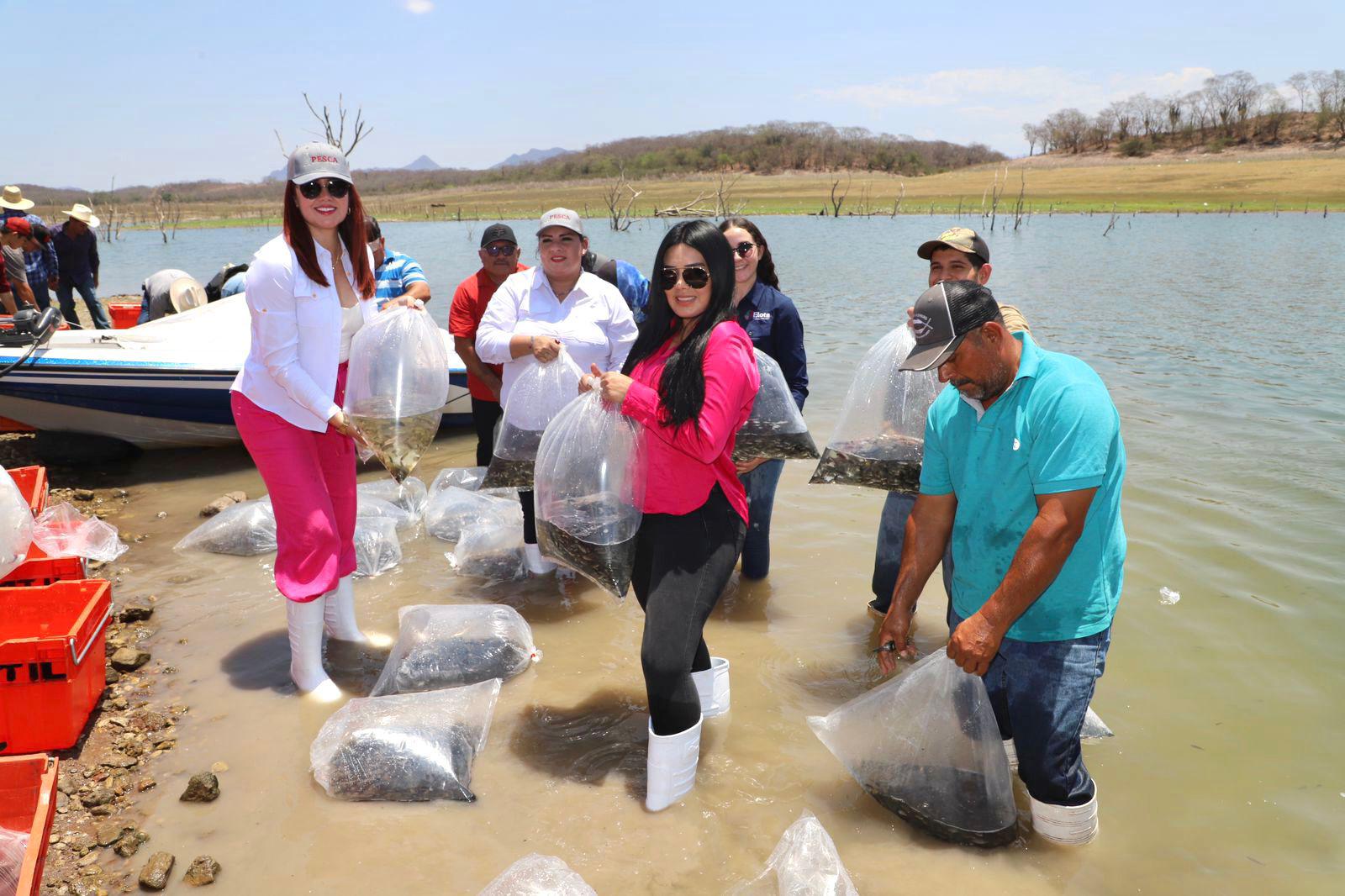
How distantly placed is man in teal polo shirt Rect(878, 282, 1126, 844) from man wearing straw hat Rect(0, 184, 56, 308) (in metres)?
10.6

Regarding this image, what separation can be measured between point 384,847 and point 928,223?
49.3 meters

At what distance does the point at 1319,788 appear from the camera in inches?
122

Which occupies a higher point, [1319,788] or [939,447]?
[939,447]

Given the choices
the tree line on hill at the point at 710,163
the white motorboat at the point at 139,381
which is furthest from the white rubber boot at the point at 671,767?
the tree line on hill at the point at 710,163

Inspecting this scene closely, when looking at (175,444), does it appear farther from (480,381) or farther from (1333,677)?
(1333,677)

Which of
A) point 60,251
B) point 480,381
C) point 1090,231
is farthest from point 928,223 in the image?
point 480,381

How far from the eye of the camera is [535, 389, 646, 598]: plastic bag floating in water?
9.00 ft

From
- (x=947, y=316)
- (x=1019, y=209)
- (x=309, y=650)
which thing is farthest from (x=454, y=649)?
(x=1019, y=209)

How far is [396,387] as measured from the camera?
3.59 meters

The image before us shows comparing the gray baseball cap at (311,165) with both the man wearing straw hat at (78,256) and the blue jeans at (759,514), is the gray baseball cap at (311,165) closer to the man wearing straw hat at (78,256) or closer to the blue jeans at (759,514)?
the blue jeans at (759,514)

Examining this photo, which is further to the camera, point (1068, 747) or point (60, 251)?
point (60, 251)

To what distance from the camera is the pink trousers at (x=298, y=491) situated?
3.18 metres

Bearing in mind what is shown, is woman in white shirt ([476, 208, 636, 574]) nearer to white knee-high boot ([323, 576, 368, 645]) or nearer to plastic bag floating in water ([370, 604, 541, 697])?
plastic bag floating in water ([370, 604, 541, 697])

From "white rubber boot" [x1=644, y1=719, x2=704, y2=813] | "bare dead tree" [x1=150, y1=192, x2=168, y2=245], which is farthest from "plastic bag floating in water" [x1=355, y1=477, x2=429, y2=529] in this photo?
"bare dead tree" [x1=150, y1=192, x2=168, y2=245]
